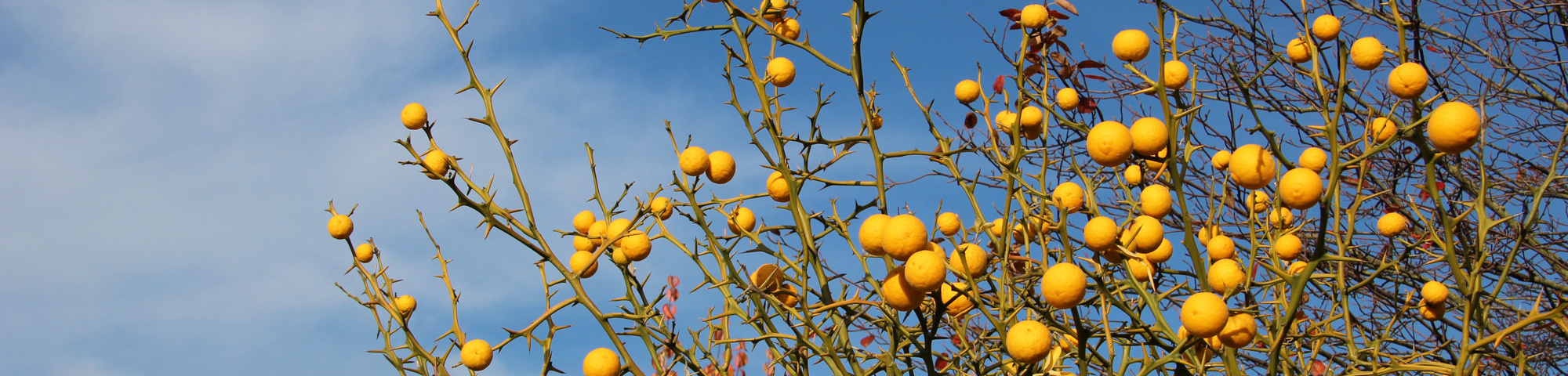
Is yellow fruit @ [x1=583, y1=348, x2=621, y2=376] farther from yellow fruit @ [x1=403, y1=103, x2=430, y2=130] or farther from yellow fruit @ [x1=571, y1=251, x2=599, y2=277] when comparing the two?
yellow fruit @ [x1=403, y1=103, x2=430, y2=130]

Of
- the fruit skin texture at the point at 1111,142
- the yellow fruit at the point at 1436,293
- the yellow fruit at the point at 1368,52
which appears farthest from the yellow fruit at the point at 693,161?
the yellow fruit at the point at 1436,293

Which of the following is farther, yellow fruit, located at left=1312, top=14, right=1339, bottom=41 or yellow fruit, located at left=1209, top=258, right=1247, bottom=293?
yellow fruit, located at left=1312, top=14, right=1339, bottom=41

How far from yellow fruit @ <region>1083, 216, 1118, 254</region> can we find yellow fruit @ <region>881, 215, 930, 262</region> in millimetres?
333

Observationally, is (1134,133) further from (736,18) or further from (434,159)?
(434,159)

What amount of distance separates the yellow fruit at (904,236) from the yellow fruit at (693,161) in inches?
23.6

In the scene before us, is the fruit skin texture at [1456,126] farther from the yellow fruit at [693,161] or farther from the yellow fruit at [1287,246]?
the yellow fruit at [693,161]

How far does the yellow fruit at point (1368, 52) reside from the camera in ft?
7.05

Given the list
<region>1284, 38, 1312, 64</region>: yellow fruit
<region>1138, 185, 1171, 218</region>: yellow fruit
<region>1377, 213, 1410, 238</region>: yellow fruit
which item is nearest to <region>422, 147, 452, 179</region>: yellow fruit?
<region>1138, 185, 1171, 218</region>: yellow fruit

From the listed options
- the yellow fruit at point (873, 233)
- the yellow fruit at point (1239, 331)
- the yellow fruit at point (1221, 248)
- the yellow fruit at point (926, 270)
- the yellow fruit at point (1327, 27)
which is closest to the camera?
the yellow fruit at point (926, 270)

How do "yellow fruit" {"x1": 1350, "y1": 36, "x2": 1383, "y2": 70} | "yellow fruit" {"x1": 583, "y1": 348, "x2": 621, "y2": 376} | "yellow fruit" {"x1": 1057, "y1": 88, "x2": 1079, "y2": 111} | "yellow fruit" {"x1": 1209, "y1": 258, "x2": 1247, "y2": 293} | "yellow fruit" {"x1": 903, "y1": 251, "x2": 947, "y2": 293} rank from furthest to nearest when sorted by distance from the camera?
1. "yellow fruit" {"x1": 1057, "y1": 88, "x2": 1079, "y2": 111}
2. "yellow fruit" {"x1": 1350, "y1": 36, "x2": 1383, "y2": 70}
3. "yellow fruit" {"x1": 583, "y1": 348, "x2": 621, "y2": 376}
4. "yellow fruit" {"x1": 1209, "y1": 258, "x2": 1247, "y2": 293}
5. "yellow fruit" {"x1": 903, "y1": 251, "x2": 947, "y2": 293}

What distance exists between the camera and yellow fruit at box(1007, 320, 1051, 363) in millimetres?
1500

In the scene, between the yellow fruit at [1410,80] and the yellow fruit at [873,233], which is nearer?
the yellow fruit at [873,233]

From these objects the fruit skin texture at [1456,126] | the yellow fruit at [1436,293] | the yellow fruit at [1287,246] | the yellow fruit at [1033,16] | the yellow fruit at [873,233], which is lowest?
the yellow fruit at [873,233]

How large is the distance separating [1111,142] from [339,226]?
5.56ft
